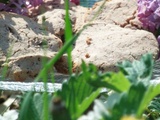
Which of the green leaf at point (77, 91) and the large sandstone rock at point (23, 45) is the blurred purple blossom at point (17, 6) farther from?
the green leaf at point (77, 91)

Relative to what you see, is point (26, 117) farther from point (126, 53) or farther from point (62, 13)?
point (62, 13)

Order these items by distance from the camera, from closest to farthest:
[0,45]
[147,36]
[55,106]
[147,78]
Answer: [55,106]
[147,78]
[0,45]
[147,36]

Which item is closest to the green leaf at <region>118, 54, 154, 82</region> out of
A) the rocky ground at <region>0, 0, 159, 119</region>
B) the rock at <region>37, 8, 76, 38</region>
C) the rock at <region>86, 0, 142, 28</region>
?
the rocky ground at <region>0, 0, 159, 119</region>

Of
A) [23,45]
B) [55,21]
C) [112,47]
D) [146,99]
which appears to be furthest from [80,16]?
[146,99]

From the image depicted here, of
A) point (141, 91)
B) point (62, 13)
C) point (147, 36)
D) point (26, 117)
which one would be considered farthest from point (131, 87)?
point (62, 13)

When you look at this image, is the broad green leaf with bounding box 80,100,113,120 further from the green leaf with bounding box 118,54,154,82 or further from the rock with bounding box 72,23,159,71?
the rock with bounding box 72,23,159,71

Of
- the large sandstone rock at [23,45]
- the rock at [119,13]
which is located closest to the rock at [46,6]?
the rock at [119,13]
